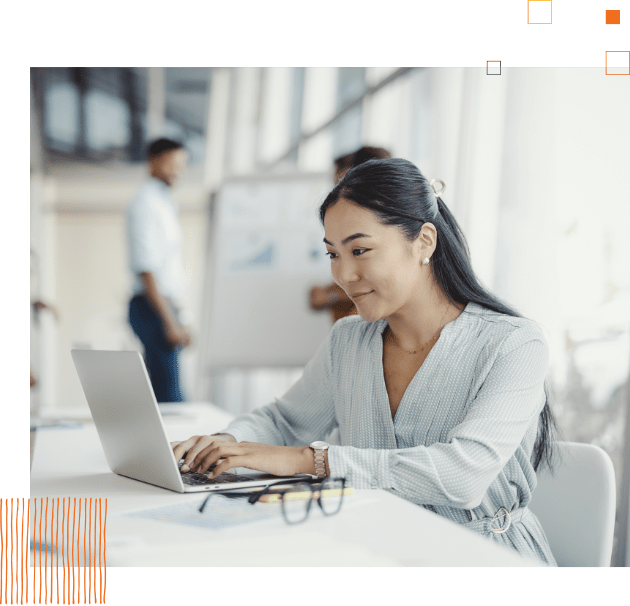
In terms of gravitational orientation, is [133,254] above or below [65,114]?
below

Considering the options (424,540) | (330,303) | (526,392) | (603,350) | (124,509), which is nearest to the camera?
(424,540)

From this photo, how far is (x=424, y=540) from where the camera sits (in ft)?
2.63

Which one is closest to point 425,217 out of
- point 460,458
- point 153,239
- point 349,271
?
point 349,271

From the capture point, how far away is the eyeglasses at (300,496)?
905 mm

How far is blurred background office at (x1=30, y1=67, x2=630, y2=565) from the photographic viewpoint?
1.86 meters

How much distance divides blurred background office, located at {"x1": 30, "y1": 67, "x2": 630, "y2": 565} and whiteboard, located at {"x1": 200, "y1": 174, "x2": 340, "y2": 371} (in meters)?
0.02

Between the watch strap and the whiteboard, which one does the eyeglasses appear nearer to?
the watch strap

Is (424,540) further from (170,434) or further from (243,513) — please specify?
(170,434)

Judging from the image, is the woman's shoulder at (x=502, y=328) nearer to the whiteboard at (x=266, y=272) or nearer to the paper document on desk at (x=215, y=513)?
the paper document on desk at (x=215, y=513)

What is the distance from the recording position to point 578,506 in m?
1.21

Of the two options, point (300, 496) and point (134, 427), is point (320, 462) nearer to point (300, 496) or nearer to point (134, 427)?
point (300, 496)

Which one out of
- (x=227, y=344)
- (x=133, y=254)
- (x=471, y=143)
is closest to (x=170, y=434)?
(x=227, y=344)

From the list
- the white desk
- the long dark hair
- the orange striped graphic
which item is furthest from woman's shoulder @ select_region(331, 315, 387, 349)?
the orange striped graphic
